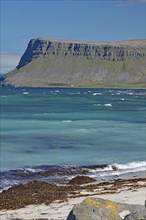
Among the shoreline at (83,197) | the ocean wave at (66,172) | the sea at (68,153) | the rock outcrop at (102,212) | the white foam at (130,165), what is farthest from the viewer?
the white foam at (130,165)

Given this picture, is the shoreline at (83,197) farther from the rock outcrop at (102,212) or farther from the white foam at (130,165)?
the white foam at (130,165)

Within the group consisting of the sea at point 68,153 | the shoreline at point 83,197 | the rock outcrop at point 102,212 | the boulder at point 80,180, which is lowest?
the sea at point 68,153

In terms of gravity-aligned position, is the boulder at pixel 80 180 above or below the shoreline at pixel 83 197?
below

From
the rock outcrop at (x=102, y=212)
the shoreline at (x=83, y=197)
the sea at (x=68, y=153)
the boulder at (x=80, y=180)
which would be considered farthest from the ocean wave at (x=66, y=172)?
the rock outcrop at (x=102, y=212)

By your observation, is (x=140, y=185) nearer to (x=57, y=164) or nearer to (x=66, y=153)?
(x=57, y=164)

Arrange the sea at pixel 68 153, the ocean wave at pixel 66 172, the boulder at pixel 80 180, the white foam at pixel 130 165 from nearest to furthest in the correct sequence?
the boulder at pixel 80 180 < the ocean wave at pixel 66 172 < the sea at pixel 68 153 < the white foam at pixel 130 165

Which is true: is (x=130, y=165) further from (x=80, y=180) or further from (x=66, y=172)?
(x=80, y=180)

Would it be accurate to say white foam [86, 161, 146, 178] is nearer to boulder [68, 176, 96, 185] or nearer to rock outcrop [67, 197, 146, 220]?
boulder [68, 176, 96, 185]
